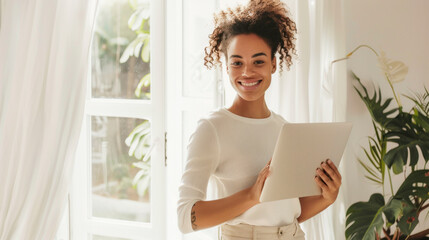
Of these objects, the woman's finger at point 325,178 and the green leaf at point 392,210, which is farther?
the green leaf at point 392,210

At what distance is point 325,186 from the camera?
4.36 feet

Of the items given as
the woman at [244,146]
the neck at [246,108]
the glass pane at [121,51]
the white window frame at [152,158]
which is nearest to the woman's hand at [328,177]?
the woman at [244,146]

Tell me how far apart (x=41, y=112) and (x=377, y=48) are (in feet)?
4.91

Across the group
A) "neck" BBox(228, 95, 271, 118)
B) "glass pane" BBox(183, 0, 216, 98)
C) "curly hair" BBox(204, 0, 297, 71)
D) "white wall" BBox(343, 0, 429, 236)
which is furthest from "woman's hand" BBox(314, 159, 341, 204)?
"glass pane" BBox(183, 0, 216, 98)

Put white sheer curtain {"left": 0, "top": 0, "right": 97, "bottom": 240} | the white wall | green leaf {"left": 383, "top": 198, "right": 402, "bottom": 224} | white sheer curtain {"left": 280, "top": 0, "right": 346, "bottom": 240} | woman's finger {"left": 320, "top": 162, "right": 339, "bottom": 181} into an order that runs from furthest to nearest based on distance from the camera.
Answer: the white wall
white sheer curtain {"left": 280, "top": 0, "right": 346, "bottom": 240}
white sheer curtain {"left": 0, "top": 0, "right": 97, "bottom": 240}
green leaf {"left": 383, "top": 198, "right": 402, "bottom": 224}
woman's finger {"left": 320, "top": 162, "right": 339, "bottom": 181}

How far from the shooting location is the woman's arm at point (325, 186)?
1.30m

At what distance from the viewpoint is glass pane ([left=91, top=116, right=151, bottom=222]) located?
2572 millimetres

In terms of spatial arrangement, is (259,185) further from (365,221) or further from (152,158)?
(152,158)

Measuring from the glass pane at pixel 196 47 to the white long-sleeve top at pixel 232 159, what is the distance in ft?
3.02

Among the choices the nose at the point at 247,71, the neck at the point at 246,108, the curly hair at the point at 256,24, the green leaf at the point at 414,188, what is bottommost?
the green leaf at the point at 414,188

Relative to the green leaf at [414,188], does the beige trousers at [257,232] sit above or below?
below

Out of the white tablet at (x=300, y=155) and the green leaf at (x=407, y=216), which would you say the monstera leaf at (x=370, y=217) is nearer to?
the green leaf at (x=407, y=216)

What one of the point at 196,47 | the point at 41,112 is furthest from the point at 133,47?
the point at 41,112

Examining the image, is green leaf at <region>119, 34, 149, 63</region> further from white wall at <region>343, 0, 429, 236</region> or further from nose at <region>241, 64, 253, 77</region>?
nose at <region>241, 64, 253, 77</region>
